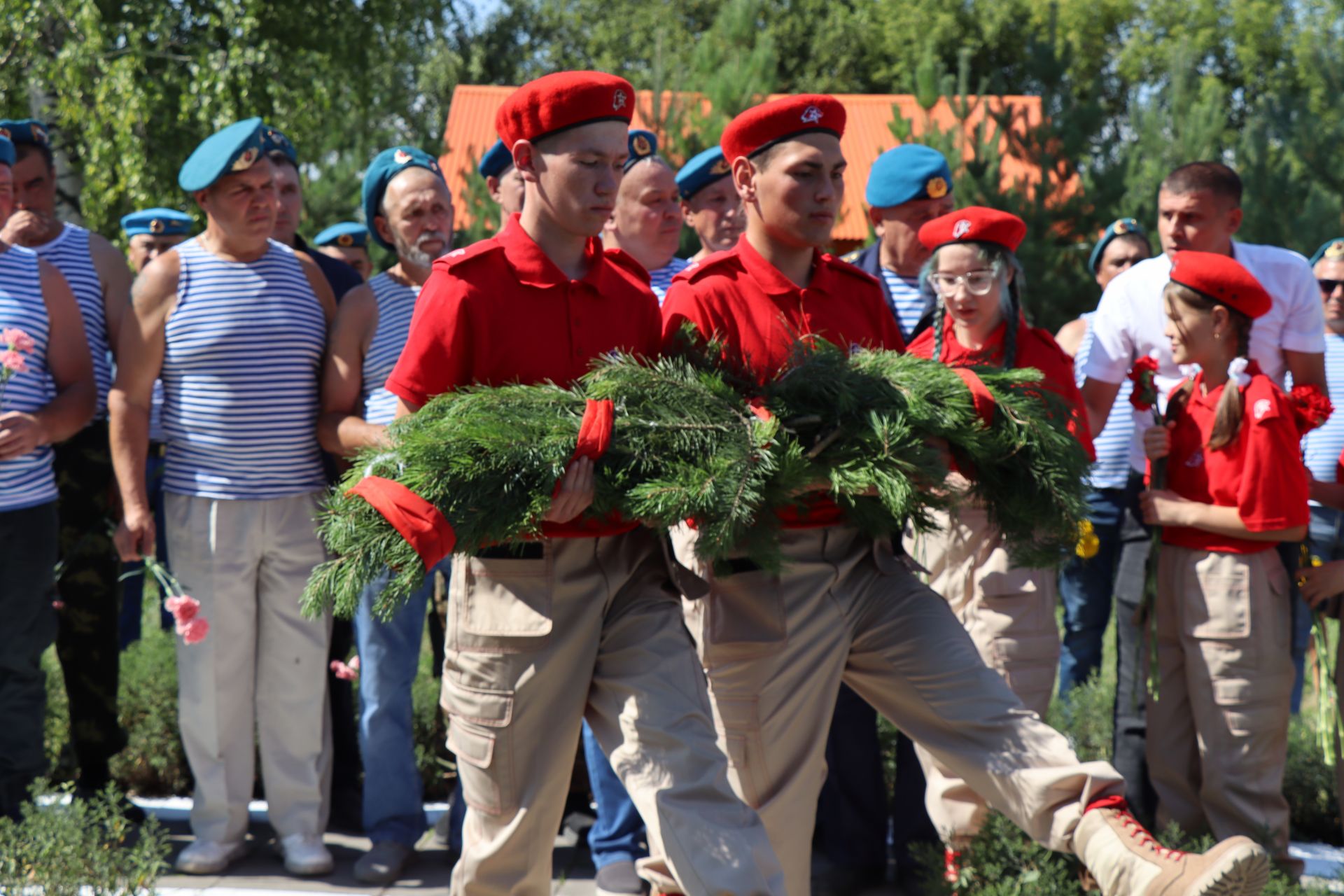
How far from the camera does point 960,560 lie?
14.8 feet

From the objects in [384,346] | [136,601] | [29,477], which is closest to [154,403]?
[136,601]

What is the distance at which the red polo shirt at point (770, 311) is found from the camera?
12.0 feet

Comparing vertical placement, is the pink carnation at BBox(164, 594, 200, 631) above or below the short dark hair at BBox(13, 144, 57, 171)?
below

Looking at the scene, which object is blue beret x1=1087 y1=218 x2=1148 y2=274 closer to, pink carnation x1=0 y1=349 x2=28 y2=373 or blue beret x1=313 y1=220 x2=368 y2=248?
blue beret x1=313 y1=220 x2=368 y2=248

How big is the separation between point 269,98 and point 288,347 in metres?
12.2

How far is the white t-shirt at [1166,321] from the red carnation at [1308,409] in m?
0.39

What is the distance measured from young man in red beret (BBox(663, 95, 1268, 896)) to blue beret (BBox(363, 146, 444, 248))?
1782mm

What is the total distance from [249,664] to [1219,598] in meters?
3.30

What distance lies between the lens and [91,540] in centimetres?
554

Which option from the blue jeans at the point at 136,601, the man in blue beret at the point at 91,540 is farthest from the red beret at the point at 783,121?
the blue jeans at the point at 136,601

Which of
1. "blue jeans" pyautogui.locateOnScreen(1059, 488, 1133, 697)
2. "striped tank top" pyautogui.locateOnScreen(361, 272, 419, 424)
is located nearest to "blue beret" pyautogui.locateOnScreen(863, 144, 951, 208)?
"blue jeans" pyautogui.locateOnScreen(1059, 488, 1133, 697)

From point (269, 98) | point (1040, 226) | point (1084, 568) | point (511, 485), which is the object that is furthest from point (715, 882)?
point (269, 98)

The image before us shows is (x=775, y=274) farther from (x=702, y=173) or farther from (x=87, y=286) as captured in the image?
(x=87, y=286)

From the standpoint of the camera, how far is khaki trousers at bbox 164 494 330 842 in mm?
5000
